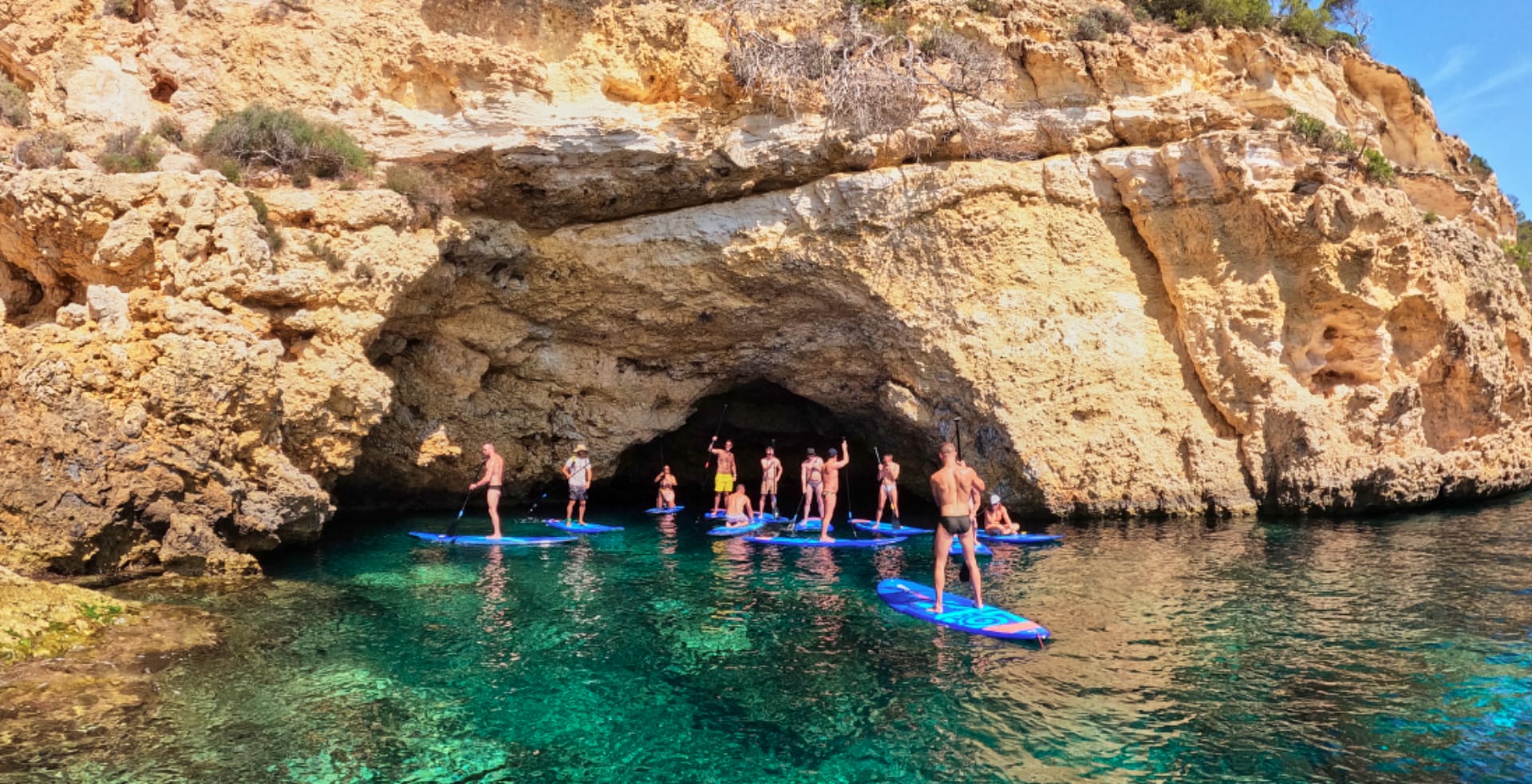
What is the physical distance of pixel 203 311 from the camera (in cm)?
1055

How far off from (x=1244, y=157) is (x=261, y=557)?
55.1ft

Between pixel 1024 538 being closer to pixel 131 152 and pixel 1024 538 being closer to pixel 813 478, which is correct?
pixel 813 478

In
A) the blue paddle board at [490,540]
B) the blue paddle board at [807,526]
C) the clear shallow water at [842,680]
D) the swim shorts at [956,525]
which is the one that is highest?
the swim shorts at [956,525]

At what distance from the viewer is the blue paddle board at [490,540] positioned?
43.1 feet

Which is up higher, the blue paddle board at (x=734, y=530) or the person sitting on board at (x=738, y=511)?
the person sitting on board at (x=738, y=511)

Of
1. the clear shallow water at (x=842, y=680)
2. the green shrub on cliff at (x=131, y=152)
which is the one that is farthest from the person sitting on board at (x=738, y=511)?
the green shrub on cliff at (x=131, y=152)

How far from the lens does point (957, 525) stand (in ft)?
27.1

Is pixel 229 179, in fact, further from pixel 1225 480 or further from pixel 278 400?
pixel 1225 480

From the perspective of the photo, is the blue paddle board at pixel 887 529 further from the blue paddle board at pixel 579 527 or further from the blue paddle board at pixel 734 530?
the blue paddle board at pixel 579 527

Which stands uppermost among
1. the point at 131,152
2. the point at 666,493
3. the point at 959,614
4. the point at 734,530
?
the point at 131,152

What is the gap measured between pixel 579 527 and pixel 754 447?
30.3 ft

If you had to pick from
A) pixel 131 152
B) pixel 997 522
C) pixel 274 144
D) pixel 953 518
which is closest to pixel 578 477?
pixel 274 144

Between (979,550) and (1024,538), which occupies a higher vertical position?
(1024,538)

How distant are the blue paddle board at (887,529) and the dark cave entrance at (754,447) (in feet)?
13.9
